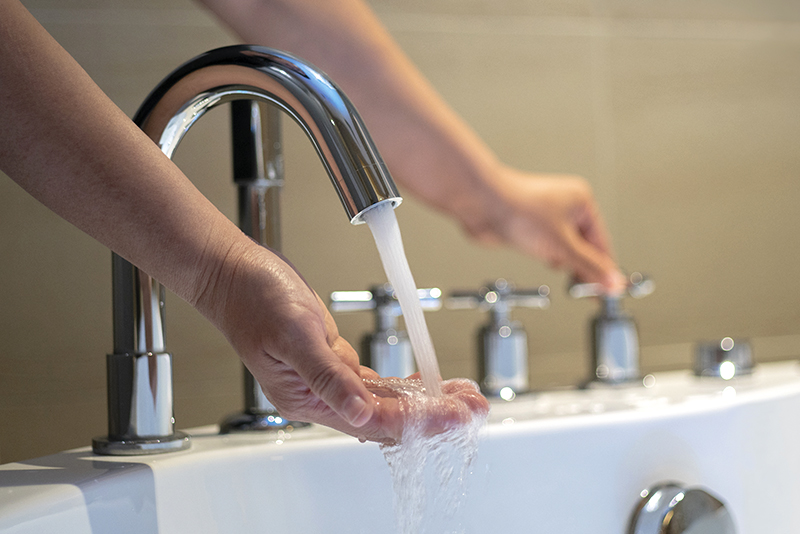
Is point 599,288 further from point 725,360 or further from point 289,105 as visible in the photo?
point 289,105

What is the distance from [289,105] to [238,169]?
14cm

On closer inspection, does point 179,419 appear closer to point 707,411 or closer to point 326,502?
point 326,502

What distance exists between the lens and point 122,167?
13.7 inches

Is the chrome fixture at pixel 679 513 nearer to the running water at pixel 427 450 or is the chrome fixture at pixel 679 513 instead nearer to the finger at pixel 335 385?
the running water at pixel 427 450

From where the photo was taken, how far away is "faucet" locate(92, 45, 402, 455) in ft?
1.24

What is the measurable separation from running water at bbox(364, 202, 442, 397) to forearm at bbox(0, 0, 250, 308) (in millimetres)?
72

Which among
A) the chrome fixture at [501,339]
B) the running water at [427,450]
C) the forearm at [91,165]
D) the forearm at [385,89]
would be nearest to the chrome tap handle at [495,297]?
the chrome fixture at [501,339]

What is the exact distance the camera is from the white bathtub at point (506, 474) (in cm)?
41

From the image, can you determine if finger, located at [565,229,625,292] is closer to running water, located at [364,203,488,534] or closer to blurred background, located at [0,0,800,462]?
blurred background, located at [0,0,800,462]

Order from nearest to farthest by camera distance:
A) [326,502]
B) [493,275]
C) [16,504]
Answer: [16,504] < [326,502] < [493,275]

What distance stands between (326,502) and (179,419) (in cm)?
22

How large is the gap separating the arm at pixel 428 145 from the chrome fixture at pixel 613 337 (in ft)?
0.06

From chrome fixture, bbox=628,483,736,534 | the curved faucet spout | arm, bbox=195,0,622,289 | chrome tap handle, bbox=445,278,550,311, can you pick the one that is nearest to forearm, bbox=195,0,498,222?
arm, bbox=195,0,622,289

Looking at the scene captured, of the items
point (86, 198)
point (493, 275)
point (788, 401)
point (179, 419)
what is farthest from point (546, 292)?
point (86, 198)
